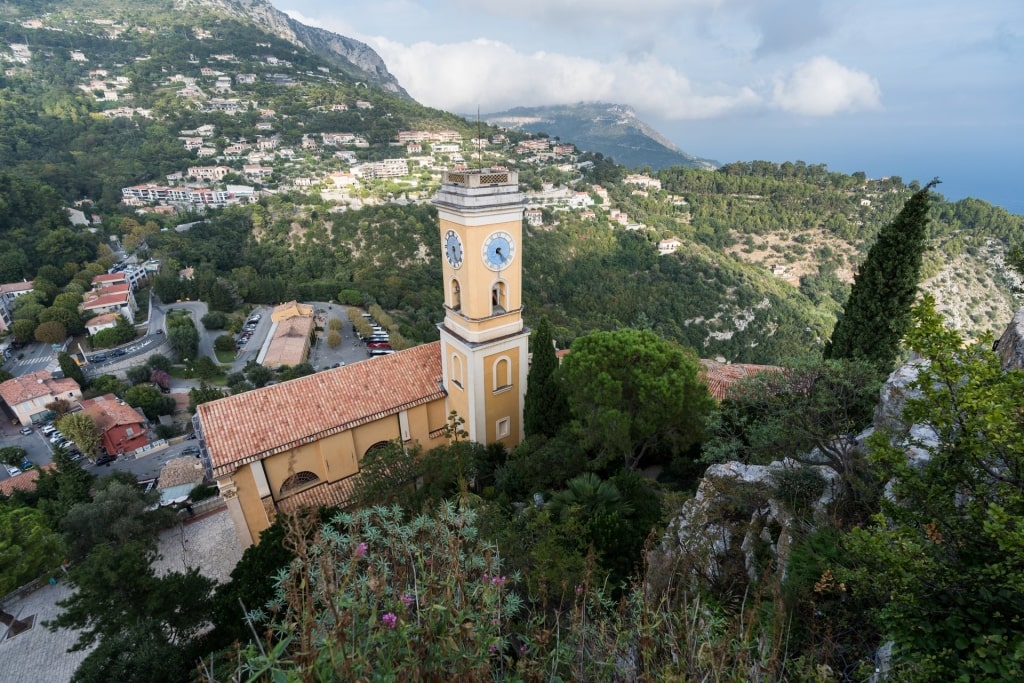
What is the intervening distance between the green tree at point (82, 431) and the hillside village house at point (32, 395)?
10525 millimetres

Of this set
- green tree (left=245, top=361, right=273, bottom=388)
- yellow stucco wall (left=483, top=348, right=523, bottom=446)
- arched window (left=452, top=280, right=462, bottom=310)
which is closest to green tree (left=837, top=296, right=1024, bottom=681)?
yellow stucco wall (left=483, top=348, right=523, bottom=446)

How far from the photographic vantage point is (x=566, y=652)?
4.48 metres

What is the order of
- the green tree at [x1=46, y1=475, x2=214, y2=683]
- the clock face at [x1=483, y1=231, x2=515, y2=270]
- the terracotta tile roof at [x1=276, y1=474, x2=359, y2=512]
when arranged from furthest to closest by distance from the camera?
the terracotta tile roof at [x1=276, y1=474, x2=359, y2=512] < the clock face at [x1=483, y1=231, x2=515, y2=270] < the green tree at [x1=46, y1=475, x2=214, y2=683]

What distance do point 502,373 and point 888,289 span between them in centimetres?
1427

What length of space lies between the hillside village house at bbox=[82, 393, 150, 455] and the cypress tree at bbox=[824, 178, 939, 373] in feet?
155

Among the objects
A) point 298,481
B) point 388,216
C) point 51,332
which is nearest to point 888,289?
point 298,481

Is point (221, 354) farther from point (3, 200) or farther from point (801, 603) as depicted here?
point (801, 603)

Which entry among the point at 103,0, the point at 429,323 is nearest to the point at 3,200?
the point at 429,323

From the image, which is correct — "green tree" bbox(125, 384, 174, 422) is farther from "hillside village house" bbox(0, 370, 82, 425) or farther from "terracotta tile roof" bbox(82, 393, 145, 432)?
"hillside village house" bbox(0, 370, 82, 425)

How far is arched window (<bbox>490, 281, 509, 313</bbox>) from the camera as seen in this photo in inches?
683

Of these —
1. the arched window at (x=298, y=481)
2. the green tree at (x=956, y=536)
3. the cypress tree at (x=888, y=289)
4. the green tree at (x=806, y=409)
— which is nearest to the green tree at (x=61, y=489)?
the arched window at (x=298, y=481)

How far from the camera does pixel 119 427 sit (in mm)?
36094

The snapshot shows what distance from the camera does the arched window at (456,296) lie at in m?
17.4

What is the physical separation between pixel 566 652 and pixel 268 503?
15.0 metres
